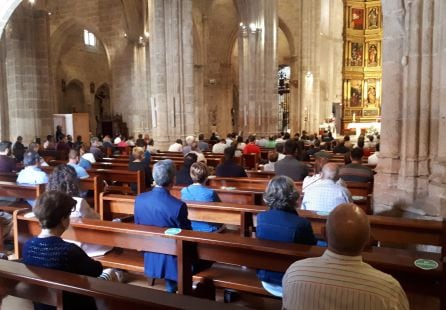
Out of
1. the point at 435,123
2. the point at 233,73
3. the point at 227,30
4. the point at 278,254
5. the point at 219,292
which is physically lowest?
the point at 219,292

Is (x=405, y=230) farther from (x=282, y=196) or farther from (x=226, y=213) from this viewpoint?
(x=226, y=213)

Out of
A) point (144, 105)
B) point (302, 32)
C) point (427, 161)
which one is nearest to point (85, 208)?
point (427, 161)

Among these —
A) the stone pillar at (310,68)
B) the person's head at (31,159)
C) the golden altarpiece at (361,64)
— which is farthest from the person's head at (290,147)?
the golden altarpiece at (361,64)

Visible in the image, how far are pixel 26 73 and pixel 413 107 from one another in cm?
1749

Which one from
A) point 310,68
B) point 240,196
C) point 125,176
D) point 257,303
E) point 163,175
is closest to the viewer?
point 257,303

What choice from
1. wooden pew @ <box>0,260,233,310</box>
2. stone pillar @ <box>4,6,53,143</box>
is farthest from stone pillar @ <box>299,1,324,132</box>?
wooden pew @ <box>0,260,233,310</box>

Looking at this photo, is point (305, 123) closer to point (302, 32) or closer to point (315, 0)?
point (302, 32)

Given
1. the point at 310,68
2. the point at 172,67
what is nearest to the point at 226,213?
the point at 172,67

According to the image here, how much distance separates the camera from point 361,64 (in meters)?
27.3

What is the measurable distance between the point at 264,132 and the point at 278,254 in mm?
17233

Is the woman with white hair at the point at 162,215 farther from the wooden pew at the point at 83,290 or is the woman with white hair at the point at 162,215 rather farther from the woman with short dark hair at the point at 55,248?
the wooden pew at the point at 83,290

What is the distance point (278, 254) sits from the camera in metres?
2.99

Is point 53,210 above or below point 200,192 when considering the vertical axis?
above

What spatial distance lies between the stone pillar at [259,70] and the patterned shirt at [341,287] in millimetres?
18126
